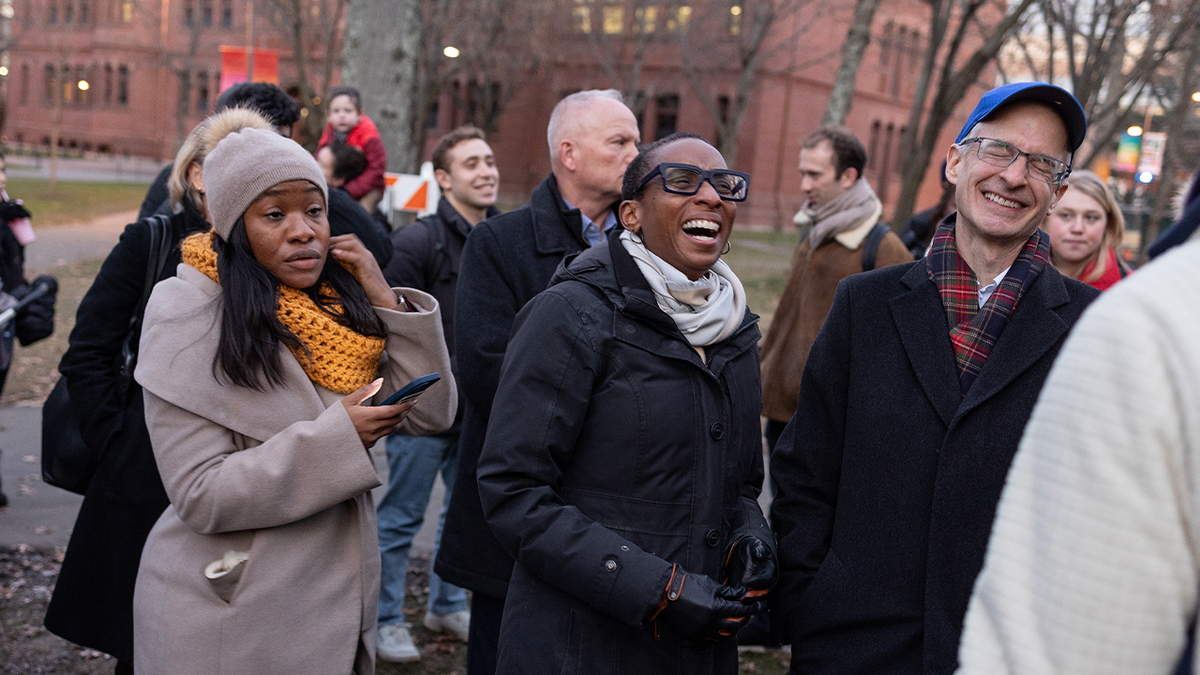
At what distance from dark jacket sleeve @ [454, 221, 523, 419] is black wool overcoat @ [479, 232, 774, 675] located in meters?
0.99

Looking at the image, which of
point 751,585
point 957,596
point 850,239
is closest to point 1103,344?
point 957,596

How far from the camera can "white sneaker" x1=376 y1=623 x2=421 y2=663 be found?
15.4 ft

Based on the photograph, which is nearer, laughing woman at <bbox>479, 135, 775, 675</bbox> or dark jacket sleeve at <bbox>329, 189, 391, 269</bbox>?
laughing woman at <bbox>479, 135, 775, 675</bbox>

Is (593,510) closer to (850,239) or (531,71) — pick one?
(850,239)

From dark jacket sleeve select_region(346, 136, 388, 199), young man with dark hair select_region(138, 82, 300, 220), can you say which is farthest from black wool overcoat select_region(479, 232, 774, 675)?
dark jacket sleeve select_region(346, 136, 388, 199)

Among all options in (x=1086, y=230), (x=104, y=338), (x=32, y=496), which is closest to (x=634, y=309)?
(x=104, y=338)

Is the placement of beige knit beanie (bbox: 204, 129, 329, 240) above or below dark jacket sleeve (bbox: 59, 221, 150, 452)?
above

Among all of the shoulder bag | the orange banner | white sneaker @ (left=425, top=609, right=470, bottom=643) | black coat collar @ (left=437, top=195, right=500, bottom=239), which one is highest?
the orange banner

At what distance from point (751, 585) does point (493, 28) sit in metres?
32.9

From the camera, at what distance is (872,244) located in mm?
5035

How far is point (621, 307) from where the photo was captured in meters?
2.53

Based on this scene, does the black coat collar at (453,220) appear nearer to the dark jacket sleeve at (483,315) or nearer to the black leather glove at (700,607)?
the dark jacket sleeve at (483,315)

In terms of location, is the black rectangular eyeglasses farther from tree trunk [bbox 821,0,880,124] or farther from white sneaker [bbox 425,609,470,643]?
tree trunk [bbox 821,0,880,124]

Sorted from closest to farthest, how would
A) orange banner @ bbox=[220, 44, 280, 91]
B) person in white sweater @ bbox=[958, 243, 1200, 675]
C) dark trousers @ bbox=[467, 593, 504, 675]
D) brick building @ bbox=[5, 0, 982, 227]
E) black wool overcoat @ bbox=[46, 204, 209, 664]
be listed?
person in white sweater @ bbox=[958, 243, 1200, 675] → black wool overcoat @ bbox=[46, 204, 209, 664] → dark trousers @ bbox=[467, 593, 504, 675] → orange banner @ bbox=[220, 44, 280, 91] → brick building @ bbox=[5, 0, 982, 227]
